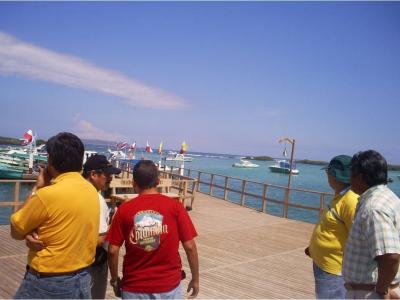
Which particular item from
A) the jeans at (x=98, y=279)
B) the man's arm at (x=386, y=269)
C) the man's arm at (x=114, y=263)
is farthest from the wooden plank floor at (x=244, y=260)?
the man's arm at (x=386, y=269)

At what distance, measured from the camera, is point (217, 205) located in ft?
42.6

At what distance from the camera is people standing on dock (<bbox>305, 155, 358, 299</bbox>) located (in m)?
2.61

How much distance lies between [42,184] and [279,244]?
6.26 m

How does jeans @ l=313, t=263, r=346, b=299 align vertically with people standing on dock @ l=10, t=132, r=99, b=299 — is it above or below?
below

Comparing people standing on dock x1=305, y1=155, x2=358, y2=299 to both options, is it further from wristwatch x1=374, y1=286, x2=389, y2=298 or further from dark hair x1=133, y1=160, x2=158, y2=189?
dark hair x1=133, y1=160, x2=158, y2=189

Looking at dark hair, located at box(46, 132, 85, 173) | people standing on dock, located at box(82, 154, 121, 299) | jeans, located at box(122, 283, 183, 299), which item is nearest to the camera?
dark hair, located at box(46, 132, 85, 173)

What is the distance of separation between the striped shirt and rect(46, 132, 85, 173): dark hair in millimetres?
1615

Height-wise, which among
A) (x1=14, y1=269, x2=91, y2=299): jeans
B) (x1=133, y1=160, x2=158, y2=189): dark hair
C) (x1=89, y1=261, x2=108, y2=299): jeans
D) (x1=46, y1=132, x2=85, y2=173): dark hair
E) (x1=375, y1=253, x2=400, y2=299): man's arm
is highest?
(x1=46, y1=132, x2=85, y2=173): dark hair

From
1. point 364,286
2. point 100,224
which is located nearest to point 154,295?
point 100,224

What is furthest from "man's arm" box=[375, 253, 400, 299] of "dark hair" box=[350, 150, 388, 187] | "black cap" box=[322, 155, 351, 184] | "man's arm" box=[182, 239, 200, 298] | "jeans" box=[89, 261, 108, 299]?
"jeans" box=[89, 261, 108, 299]

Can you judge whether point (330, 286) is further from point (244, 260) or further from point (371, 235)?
point (244, 260)

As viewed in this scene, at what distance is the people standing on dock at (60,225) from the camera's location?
2.04 meters

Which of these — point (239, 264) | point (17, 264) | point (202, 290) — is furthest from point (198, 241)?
point (17, 264)

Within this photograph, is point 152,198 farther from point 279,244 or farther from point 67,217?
point 279,244
